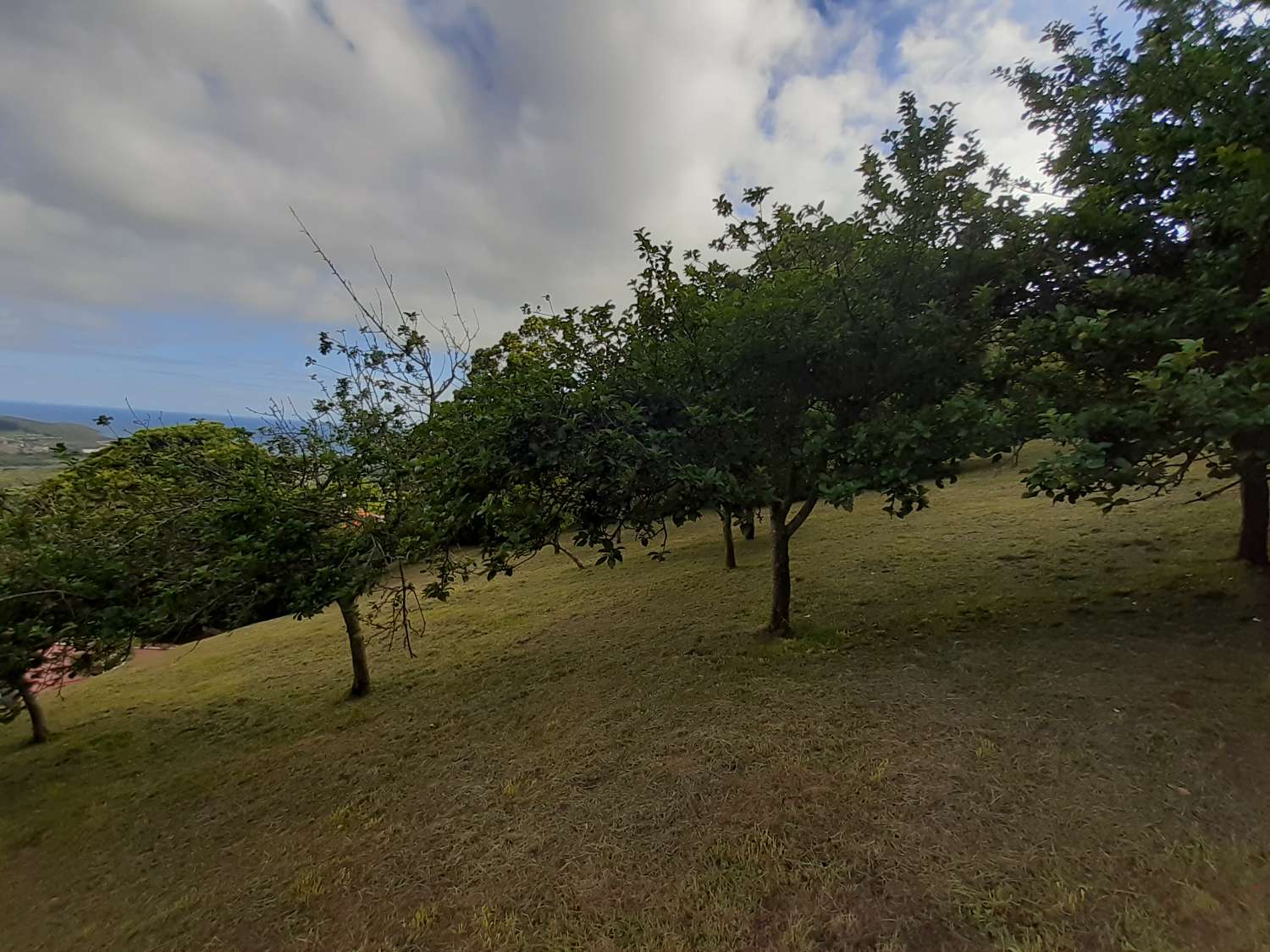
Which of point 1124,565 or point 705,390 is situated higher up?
point 705,390

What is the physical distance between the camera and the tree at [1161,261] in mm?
3234

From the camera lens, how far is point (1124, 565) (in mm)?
6230

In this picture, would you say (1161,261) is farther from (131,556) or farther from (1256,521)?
(131,556)

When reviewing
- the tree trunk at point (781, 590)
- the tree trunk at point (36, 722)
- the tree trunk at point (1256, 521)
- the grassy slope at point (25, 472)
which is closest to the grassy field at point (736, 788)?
the tree trunk at point (36, 722)

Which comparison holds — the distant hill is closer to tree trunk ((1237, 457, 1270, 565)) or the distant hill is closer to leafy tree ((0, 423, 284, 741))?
leafy tree ((0, 423, 284, 741))

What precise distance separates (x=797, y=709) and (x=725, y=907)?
1873mm

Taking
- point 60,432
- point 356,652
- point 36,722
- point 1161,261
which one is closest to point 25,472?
point 60,432

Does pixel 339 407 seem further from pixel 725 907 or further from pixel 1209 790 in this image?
pixel 1209 790

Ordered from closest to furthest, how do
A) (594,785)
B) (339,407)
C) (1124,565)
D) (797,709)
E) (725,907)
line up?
(725,907) < (594,785) < (797,709) < (339,407) < (1124,565)

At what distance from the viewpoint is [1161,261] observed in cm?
423

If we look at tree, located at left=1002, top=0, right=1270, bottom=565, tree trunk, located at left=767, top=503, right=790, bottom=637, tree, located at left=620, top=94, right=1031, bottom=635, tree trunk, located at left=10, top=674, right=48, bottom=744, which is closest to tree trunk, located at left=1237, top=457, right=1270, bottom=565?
tree, located at left=1002, top=0, right=1270, bottom=565

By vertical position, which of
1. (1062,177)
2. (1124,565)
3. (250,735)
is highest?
(1062,177)

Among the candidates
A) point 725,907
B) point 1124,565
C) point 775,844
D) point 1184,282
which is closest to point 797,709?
point 775,844

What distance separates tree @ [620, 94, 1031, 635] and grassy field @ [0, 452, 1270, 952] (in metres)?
1.70
